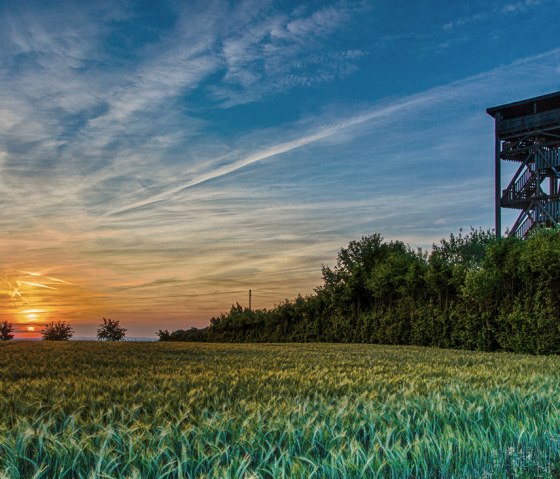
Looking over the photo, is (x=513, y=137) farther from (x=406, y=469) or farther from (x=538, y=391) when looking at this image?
(x=406, y=469)

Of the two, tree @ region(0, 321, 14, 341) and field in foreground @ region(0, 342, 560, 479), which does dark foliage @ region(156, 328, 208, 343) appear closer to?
tree @ region(0, 321, 14, 341)

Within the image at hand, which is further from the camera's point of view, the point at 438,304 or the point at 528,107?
the point at 528,107

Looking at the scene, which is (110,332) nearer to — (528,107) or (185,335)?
(185,335)

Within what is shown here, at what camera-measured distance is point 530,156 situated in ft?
97.2

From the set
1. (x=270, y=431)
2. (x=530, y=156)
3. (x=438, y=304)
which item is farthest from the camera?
(x=530, y=156)

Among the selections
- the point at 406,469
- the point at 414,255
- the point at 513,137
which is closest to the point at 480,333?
the point at 414,255

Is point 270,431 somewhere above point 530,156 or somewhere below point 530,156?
below

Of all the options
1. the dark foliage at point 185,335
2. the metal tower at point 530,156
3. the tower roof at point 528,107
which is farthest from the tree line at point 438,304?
the tower roof at point 528,107

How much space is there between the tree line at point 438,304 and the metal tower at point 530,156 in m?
8.59

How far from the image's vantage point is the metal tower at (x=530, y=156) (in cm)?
2845

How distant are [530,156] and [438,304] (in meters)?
15.4

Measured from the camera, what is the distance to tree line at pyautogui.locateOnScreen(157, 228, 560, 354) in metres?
15.0

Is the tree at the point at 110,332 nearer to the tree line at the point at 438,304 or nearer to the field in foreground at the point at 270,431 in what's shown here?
the tree line at the point at 438,304

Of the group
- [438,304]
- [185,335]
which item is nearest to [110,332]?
[185,335]
